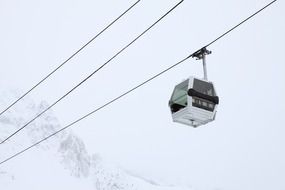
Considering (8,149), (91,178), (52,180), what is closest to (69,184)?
(52,180)

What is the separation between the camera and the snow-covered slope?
63938 mm

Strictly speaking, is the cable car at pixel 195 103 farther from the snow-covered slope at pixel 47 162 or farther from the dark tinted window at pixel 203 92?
the snow-covered slope at pixel 47 162

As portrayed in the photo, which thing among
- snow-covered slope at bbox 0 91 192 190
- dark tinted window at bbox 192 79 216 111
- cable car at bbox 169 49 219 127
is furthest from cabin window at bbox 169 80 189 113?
snow-covered slope at bbox 0 91 192 190

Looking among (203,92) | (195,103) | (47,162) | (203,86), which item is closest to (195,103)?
(195,103)

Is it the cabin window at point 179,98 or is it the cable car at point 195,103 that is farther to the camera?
the cabin window at point 179,98

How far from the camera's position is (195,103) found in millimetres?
10352

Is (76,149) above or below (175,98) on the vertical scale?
above

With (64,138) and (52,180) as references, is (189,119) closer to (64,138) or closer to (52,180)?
(52,180)

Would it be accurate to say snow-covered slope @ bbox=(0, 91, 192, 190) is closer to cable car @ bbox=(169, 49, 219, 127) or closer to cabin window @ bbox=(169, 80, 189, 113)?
cabin window @ bbox=(169, 80, 189, 113)

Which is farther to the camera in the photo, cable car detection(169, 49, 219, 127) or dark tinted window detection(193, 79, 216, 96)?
dark tinted window detection(193, 79, 216, 96)

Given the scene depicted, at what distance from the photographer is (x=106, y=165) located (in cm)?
10462

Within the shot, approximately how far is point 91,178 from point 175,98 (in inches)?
3109

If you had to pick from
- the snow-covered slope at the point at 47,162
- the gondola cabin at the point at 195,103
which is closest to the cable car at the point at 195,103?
the gondola cabin at the point at 195,103

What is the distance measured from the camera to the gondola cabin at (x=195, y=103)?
10.3m
